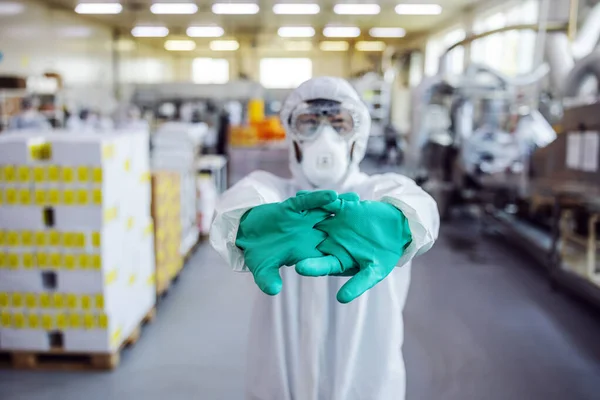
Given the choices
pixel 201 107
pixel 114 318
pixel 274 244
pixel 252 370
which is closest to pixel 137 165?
pixel 114 318

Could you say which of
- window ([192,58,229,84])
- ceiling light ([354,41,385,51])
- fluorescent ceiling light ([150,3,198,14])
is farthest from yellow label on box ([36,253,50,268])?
window ([192,58,229,84])

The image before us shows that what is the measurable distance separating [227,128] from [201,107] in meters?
1.86

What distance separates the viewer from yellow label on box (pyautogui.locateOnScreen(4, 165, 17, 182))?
3295 millimetres

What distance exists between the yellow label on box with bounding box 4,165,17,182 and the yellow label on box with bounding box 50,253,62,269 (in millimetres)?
513

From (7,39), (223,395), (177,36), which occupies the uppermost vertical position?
(177,36)

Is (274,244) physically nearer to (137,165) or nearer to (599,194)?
(137,165)

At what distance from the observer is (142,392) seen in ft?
10.9

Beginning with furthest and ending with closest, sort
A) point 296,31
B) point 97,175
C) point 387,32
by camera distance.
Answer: point 387,32
point 296,31
point 97,175

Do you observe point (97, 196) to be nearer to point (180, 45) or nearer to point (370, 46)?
point (370, 46)

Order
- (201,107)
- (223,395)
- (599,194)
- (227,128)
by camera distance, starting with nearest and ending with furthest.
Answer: (223,395) < (599,194) < (227,128) < (201,107)

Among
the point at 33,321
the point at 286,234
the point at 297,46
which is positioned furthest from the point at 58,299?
the point at 297,46

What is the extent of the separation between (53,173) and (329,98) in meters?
2.14

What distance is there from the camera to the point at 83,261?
11.1 ft

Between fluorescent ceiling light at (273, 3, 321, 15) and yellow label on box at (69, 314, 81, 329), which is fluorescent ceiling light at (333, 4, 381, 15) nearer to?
fluorescent ceiling light at (273, 3, 321, 15)
